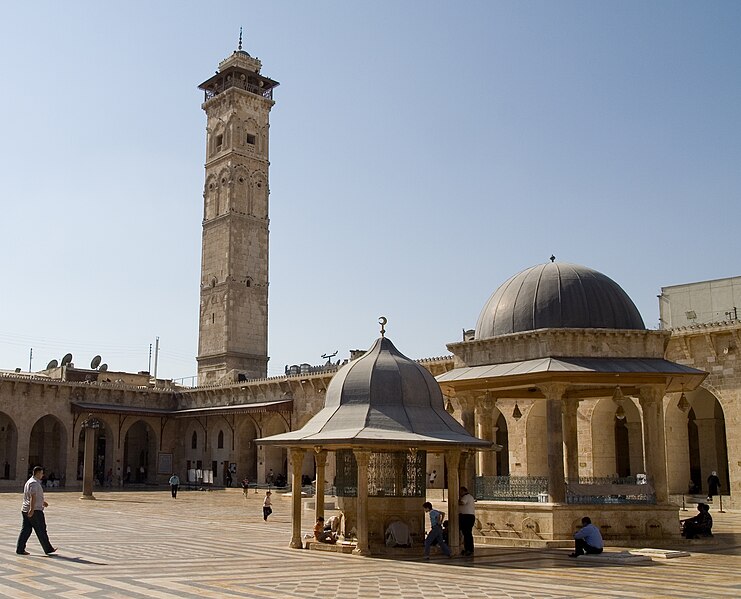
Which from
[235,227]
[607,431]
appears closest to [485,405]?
[607,431]

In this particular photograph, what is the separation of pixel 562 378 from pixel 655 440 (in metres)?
2.23

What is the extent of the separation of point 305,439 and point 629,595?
5370mm

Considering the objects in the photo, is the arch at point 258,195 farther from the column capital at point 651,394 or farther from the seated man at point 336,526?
the seated man at point 336,526

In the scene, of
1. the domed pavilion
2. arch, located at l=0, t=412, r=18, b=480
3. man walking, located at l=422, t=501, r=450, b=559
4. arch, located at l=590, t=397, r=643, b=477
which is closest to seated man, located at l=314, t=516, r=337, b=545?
man walking, located at l=422, t=501, r=450, b=559

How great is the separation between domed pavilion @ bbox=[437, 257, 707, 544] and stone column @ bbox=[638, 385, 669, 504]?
0.02 metres

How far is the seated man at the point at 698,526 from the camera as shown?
15.6 meters

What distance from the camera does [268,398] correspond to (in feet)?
132

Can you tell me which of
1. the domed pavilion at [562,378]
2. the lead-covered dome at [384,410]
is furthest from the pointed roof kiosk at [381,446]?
the domed pavilion at [562,378]

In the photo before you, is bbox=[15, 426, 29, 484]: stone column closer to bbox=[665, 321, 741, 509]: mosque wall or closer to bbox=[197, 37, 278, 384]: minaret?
bbox=[197, 37, 278, 384]: minaret

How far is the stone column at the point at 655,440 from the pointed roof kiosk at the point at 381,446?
3930 millimetres

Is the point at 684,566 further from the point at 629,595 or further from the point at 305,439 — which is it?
the point at 305,439

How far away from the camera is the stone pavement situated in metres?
8.70

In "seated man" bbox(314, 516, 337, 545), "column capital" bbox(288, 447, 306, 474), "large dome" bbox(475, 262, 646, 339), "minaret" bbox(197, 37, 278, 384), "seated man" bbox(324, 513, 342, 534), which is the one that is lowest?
"seated man" bbox(314, 516, 337, 545)

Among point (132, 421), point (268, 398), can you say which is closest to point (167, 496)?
point (268, 398)
